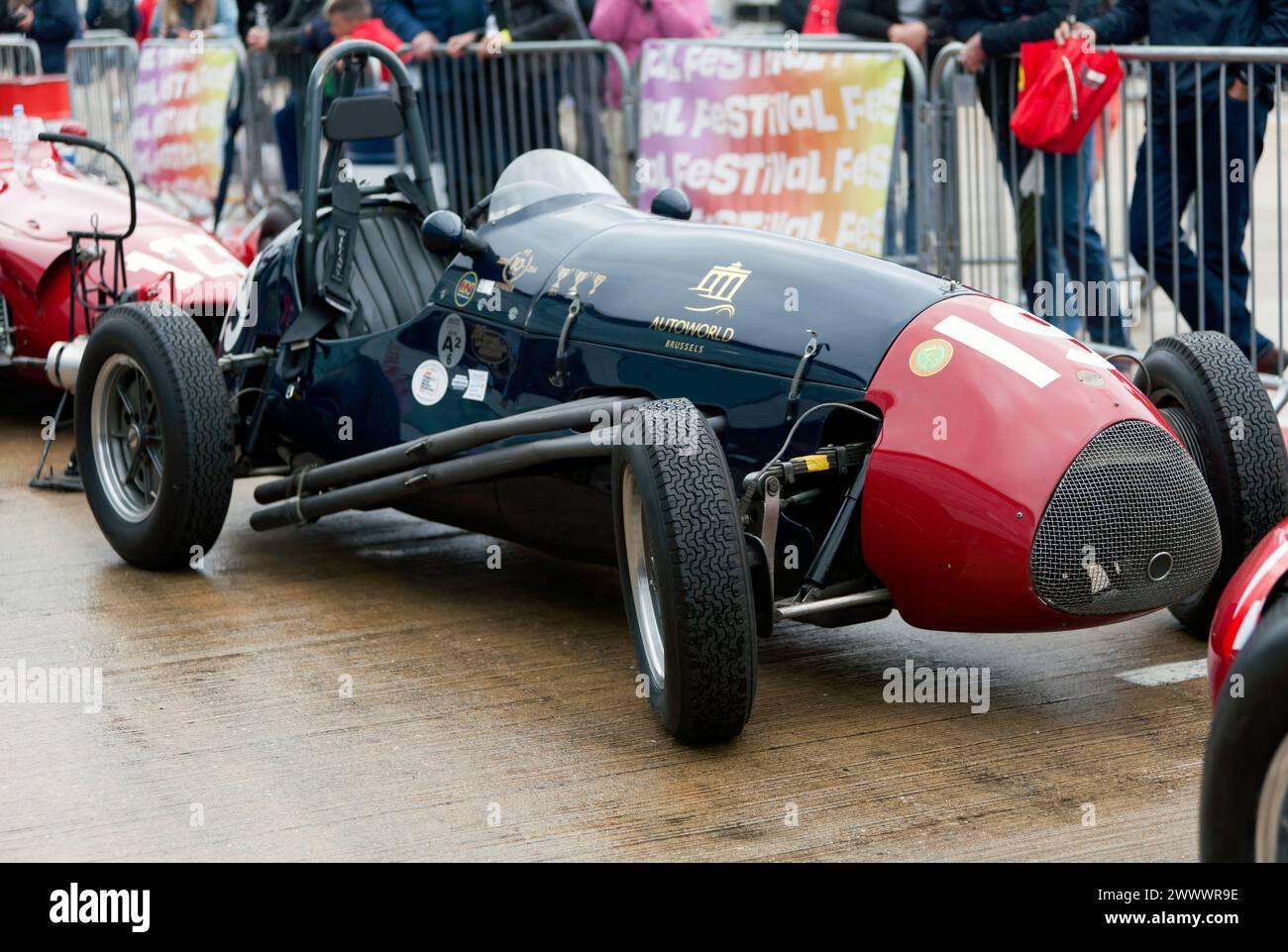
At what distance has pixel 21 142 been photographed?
7.86 metres

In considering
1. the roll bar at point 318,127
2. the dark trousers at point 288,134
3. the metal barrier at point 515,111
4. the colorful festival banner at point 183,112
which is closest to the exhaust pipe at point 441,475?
the roll bar at point 318,127

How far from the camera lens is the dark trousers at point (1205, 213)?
22.2ft

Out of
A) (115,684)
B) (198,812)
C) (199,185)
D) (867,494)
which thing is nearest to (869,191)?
(867,494)

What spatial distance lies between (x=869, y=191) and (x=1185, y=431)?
3.30m

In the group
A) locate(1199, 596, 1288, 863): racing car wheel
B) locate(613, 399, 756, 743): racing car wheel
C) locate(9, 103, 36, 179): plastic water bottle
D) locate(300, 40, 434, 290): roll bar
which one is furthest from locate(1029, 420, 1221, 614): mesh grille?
locate(9, 103, 36, 179): plastic water bottle

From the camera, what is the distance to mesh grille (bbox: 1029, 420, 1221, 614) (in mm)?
3914

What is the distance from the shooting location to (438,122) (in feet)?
34.3

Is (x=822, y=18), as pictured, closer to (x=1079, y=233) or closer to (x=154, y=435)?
(x=1079, y=233)

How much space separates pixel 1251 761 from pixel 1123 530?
4.33 ft

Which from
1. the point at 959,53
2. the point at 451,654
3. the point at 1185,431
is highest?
the point at 959,53

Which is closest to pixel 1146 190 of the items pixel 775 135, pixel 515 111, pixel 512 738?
pixel 775 135

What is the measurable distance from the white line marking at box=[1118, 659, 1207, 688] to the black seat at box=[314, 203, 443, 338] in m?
2.52

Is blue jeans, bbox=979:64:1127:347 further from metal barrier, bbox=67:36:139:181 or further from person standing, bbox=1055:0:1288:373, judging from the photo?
metal barrier, bbox=67:36:139:181
